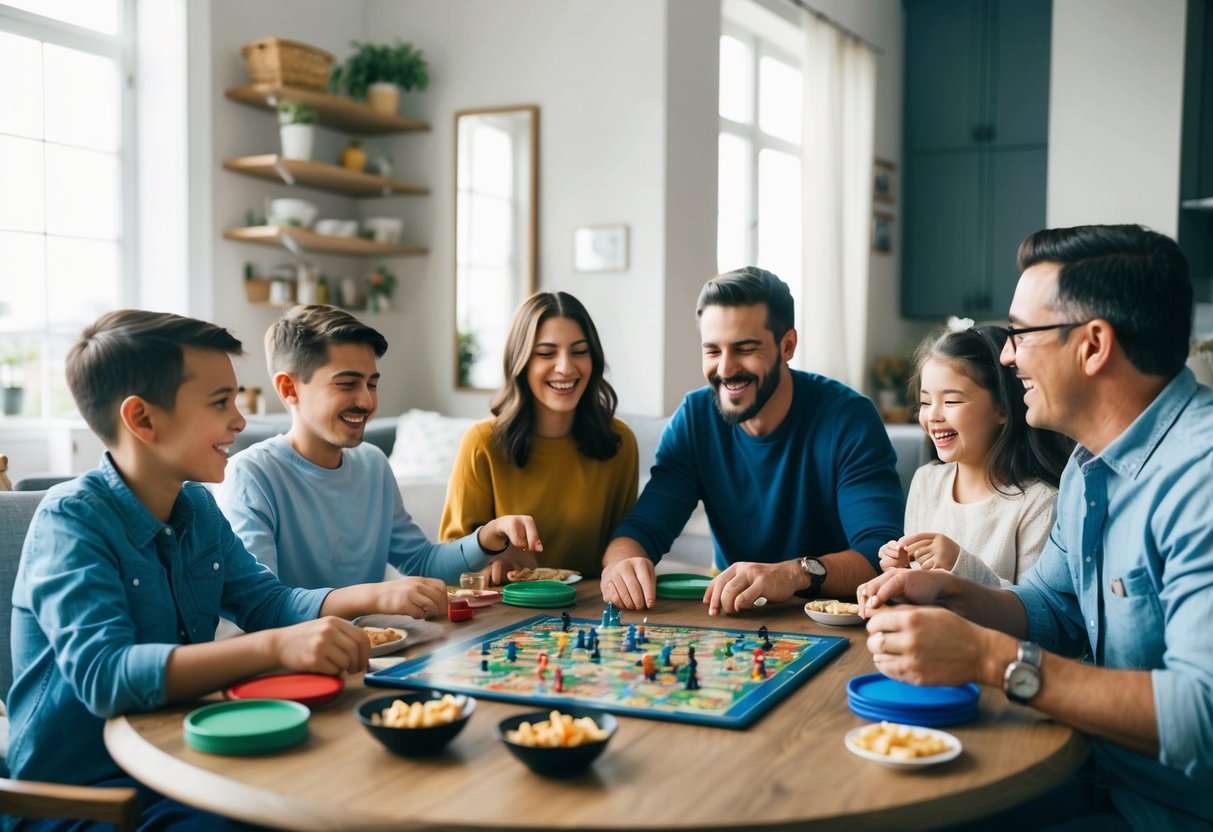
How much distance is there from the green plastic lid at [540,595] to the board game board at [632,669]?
0.16 m

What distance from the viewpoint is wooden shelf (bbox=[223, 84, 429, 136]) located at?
4.72 m

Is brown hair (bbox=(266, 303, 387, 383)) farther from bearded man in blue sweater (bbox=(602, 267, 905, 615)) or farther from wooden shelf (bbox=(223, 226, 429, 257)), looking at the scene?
wooden shelf (bbox=(223, 226, 429, 257))

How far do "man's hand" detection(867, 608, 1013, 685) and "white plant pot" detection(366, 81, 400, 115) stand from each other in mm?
4581

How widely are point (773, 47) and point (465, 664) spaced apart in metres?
6.20

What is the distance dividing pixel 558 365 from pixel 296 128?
2852 millimetres

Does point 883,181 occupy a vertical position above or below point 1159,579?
above

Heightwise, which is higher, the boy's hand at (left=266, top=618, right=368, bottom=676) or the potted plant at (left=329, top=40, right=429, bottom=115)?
the potted plant at (left=329, top=40, right=429, bottom=115)

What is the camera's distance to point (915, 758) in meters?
1.13

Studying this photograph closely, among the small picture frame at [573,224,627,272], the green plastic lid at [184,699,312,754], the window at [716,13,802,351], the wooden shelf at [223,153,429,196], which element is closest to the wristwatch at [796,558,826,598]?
the green plastic lid at [184,699,312,754]

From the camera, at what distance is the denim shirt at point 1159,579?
1.22 metres

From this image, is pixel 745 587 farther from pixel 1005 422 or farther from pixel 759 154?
pixel 759 154

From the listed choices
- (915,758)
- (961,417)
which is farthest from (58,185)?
(915,758)

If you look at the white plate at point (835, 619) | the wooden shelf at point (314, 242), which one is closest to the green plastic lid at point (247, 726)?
the white plate at point (835, 619)

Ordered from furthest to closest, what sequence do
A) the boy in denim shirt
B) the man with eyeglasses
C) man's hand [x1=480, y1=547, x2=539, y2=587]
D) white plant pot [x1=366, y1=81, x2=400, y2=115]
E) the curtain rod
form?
the curtain rod < white plant pot [x1=366, y1=81, x2=400, y2=115] < man's hand [x1=480, y1=547, x2=539, y2=587] < the boy in denim shirt < the man with eyeglasses
